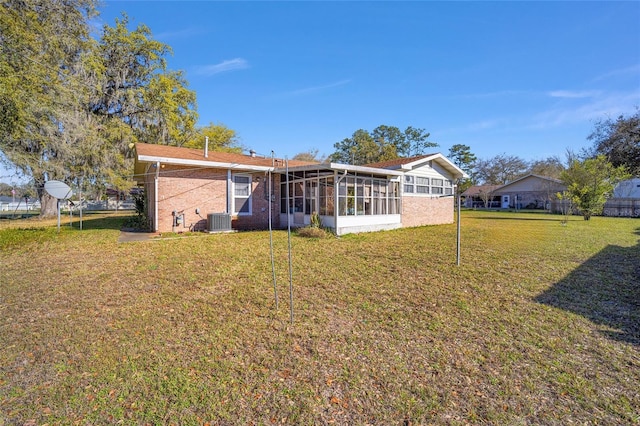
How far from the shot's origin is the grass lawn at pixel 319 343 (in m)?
2.49

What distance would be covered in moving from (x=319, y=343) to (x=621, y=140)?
3225 cm

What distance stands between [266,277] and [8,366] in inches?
144

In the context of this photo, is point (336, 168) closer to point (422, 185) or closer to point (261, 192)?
point (261, 192)

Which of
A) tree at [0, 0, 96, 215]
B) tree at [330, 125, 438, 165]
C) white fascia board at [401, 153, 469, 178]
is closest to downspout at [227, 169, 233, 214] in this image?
tree at [0, 0, 96, 215]

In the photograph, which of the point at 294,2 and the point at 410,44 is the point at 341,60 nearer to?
the point at 410,44

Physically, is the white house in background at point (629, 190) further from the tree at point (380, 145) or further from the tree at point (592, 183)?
the tree at point (380, 145)

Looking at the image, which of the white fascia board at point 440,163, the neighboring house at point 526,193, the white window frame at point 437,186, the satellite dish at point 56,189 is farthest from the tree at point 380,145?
the satellite dish at point 56,189

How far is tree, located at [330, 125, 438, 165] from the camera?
41812mm

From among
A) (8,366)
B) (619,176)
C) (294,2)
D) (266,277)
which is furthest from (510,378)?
(619,176)

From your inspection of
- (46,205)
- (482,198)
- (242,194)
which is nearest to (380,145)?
(482,198)

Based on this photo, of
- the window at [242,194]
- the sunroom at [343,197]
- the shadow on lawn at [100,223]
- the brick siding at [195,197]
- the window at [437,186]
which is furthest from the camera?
the window at [437,186]

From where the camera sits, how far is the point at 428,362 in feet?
10.4

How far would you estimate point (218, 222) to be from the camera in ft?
38.3

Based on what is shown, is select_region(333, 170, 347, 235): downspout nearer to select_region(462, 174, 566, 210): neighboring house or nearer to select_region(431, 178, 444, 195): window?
select_region(431, 178, 444, 195): window
